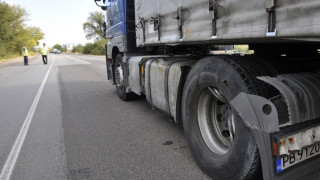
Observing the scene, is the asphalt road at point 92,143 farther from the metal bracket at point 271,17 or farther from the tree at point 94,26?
the tree at point 94,26

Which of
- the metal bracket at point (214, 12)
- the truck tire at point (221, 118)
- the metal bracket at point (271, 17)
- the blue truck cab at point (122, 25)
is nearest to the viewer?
the metal bracket at point (271, 17)

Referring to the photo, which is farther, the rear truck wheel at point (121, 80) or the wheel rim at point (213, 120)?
the rear truck wheel at point (121, 80)

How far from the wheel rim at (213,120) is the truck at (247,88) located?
1 centimetres

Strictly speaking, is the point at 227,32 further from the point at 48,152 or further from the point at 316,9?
the point at 48,152

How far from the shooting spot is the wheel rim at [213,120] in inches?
116

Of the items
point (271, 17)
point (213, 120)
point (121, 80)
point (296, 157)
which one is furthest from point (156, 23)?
point (121, 80)

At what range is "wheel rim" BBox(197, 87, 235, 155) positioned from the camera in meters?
2.95

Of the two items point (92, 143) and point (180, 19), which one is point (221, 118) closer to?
point (180, 19)

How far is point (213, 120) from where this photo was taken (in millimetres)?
3105

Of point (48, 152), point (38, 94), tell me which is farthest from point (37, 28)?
point (48, 152)

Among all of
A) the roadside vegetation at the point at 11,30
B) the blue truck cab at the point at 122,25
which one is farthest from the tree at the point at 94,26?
the blue truck cab at the point at 122,25

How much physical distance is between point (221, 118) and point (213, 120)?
9cm

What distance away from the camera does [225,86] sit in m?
2.44

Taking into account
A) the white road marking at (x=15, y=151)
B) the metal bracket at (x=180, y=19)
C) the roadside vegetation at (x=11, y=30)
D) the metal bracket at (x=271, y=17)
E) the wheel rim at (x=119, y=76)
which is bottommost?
the white road marking at (x=15, y=151)
